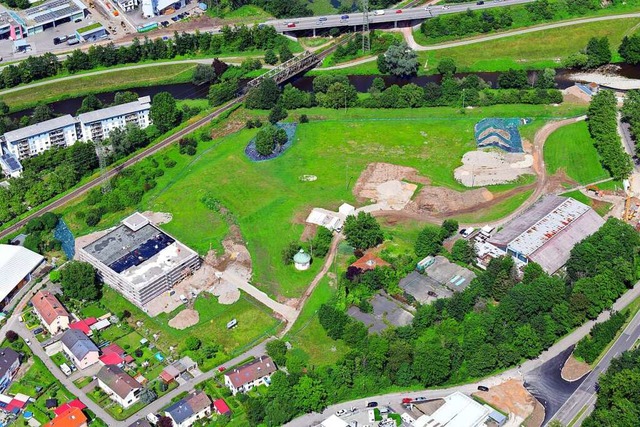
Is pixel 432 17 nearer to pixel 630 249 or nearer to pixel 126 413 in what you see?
pixel 630 249

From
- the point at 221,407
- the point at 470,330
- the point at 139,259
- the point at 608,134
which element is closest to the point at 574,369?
the point at 470,330

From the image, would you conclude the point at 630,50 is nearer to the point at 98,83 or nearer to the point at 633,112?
the point at 633,112

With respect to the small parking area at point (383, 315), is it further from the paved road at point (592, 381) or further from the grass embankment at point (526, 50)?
the grass embankment at point (526, 50)

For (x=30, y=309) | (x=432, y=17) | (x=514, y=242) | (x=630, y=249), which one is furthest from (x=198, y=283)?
(x=432, y=17)

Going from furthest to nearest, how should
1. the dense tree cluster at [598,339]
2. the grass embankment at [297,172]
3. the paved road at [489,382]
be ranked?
1. the grass embankment at [297,172]
2. the dense tree cluster at [598,339]
3. the paved road at [489,382]

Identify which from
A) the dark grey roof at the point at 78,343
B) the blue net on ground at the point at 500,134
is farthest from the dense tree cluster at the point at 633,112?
the dark grey roof at the point at 78,343

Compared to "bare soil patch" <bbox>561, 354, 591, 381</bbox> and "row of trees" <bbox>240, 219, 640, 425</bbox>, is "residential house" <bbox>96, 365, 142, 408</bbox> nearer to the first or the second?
"row of trees" <bbox>240, 219, 640, 425</bbox>
